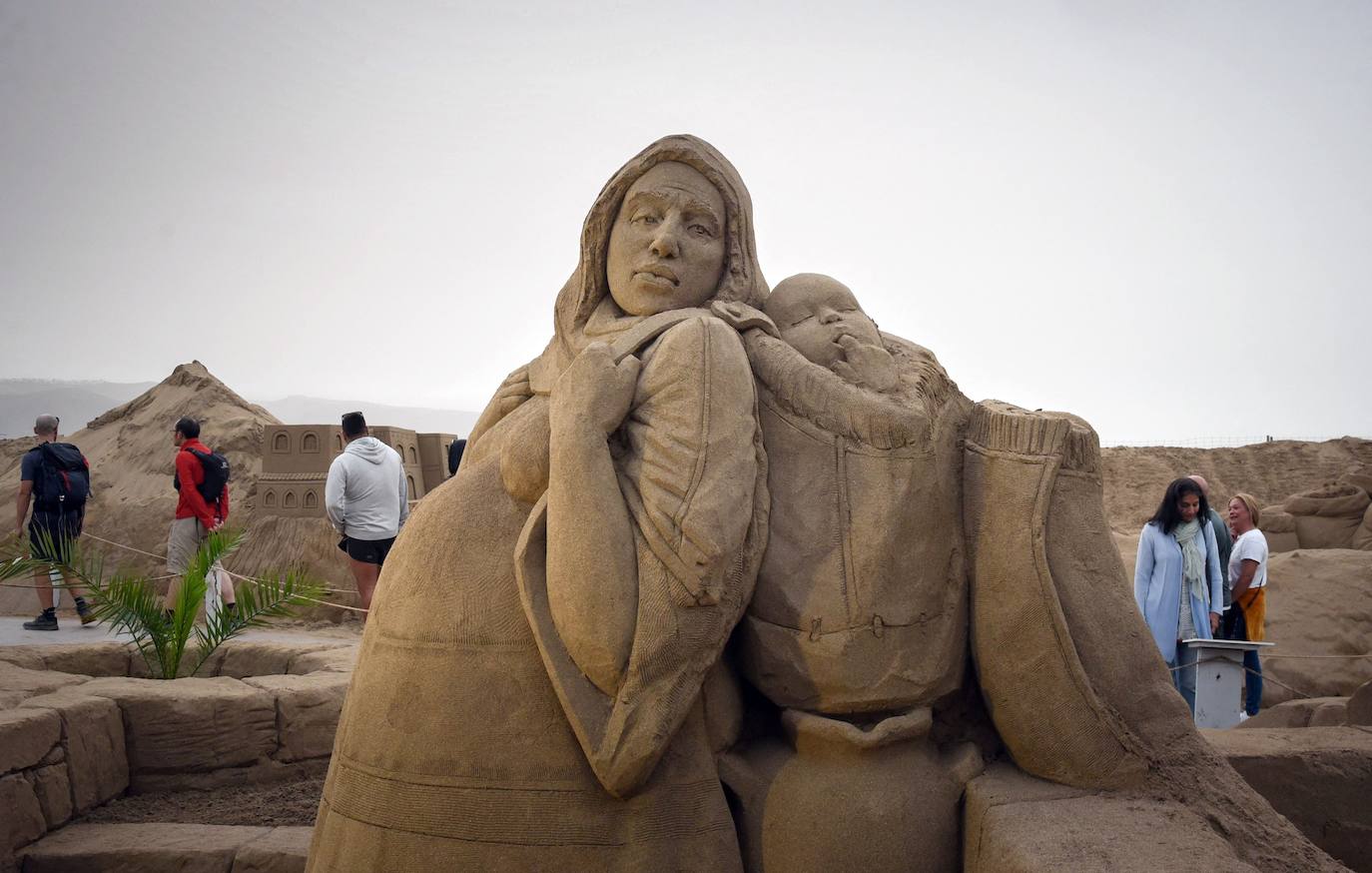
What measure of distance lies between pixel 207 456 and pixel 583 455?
5.64 metres

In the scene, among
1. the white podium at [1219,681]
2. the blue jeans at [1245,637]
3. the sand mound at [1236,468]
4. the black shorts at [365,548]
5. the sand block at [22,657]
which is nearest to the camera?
the white podium at [1219,681]

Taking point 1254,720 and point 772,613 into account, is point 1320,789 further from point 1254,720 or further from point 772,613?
point 772,613

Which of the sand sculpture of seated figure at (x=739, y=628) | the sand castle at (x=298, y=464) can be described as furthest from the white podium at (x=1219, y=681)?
the sand castle at (x=298, y=464)

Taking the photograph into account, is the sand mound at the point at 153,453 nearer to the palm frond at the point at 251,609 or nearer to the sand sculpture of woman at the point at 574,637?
the palm frond at the point at 251,609

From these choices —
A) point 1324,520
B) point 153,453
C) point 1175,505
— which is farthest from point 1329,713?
point 153,453

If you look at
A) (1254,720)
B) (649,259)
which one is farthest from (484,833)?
(1254,720)

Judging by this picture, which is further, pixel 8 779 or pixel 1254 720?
pixel 1254 720

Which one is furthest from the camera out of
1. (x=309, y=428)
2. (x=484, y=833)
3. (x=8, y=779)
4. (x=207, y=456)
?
(x=309, y=428)

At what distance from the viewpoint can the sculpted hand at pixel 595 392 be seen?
7.98 feet

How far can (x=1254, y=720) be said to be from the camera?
4926 millimetres

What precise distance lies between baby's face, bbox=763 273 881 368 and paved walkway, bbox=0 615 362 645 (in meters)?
5.29

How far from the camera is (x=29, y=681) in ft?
14.7

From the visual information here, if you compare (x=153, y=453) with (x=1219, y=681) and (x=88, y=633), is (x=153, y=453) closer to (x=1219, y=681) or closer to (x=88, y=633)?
(x=88, y=633)

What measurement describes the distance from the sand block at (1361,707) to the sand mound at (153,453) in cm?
980
